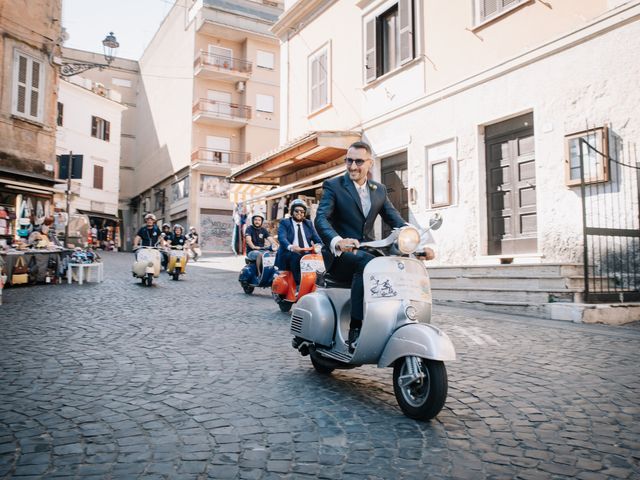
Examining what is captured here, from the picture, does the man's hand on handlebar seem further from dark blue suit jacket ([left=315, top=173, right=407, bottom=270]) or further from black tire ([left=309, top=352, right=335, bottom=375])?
black tire ([left=309, top=352, right=335, bottom=375])

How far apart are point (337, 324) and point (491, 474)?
1.76 metres

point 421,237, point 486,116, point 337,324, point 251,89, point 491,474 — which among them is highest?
point 251,89

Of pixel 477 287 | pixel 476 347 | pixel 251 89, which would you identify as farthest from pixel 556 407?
pixel 251 89

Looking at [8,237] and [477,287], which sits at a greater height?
[8,237]

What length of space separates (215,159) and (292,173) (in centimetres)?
1861

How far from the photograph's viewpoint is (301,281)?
7.76m

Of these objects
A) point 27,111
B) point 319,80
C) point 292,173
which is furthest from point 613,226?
point 27,111

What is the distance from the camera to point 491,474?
244cm

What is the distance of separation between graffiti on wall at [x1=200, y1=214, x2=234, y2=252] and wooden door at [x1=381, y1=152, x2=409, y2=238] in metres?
23.7

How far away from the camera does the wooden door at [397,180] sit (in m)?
13.2

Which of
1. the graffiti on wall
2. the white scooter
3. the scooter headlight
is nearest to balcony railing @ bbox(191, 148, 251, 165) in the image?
the graffiti on wall

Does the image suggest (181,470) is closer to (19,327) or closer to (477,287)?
(19,327)

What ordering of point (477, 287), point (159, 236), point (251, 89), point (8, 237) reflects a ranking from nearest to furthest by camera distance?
point (477, 287) < point (159, 236) < point (8, 237) < point (251, 89)

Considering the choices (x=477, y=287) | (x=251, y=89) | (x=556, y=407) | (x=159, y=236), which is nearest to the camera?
(x=556, y=407)
